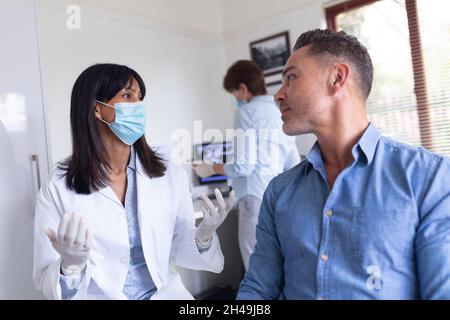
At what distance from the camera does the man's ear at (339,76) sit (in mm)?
899

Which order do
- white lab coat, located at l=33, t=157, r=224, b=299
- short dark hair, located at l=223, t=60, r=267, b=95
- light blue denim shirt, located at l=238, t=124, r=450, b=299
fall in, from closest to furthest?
light blue denim shirt, located at l=238, t=124, r=450, b=299, white lab coat, located at l=33, t=157, r=224, b=299, short dark hair, located at l=223, t=60, r=267, b=95

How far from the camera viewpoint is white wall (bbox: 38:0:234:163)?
158 cm

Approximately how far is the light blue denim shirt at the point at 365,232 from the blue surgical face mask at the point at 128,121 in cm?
47

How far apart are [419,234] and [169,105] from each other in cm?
165

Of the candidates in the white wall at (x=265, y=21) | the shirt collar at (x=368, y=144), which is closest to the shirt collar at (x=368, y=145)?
the shirt collar at (x=368, y=144)

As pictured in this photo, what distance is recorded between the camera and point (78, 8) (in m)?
1.80

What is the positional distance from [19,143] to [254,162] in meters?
0.85

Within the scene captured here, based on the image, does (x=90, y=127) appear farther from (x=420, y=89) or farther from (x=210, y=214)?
(x=420, y=89)

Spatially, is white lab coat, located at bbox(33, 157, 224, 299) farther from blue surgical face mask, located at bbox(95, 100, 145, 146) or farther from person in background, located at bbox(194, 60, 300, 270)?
person in background, located at bbox(194, 60, 300, 270)

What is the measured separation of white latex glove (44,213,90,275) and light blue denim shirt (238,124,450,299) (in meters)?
0.40

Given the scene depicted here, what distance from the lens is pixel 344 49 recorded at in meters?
0.92

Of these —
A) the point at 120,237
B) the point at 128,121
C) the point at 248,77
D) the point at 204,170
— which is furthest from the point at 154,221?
the point at 248,77

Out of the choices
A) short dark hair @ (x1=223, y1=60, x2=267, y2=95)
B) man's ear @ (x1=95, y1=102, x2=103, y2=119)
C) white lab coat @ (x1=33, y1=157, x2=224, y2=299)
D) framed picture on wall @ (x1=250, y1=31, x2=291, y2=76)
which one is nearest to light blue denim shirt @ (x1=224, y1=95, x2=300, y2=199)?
short dark hair @ (x1=223, y1=60, x2=267, y2=95)
